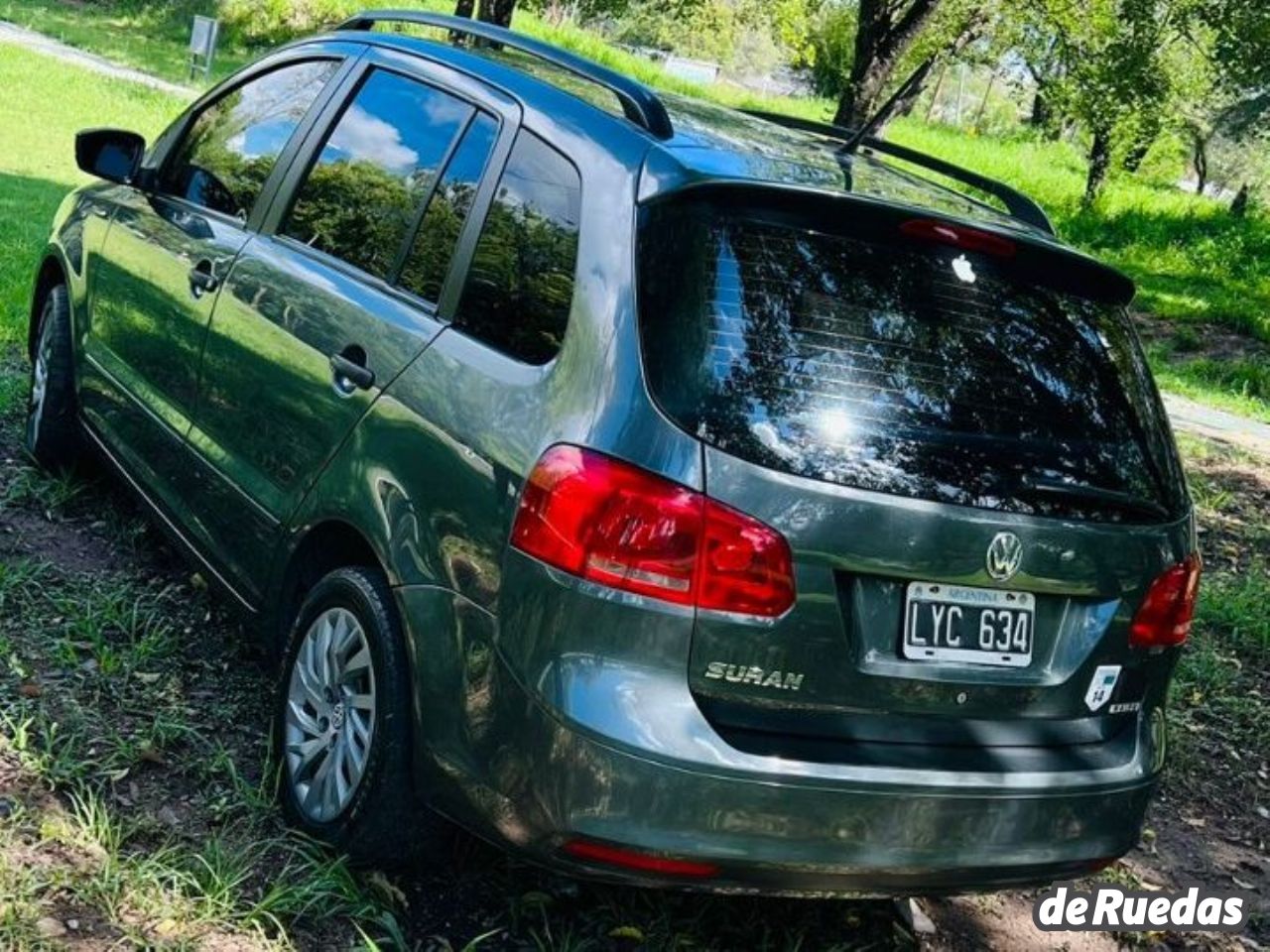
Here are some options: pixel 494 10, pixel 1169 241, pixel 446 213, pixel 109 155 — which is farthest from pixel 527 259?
pixel 1169 241

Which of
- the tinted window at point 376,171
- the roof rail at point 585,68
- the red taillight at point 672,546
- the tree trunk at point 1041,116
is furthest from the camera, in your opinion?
the tree trunk at point 1041,116

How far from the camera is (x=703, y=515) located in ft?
8.96

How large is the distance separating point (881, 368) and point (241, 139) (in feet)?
8.13

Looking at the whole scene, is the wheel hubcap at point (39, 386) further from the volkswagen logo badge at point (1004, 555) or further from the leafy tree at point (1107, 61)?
the leafy tree at point (1107, 61)

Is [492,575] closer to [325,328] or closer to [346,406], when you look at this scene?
[346,406]

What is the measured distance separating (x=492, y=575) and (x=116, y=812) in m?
1.28

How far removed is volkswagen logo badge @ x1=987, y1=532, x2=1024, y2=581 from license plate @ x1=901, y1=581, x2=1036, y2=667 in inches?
1.7

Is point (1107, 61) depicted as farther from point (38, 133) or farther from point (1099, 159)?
point (38, 133)

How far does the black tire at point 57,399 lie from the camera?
542 centimetres

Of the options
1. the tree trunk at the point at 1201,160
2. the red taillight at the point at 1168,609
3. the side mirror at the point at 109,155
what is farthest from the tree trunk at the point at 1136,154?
the red taillight at the point at 1168,609

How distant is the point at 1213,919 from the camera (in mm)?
4082

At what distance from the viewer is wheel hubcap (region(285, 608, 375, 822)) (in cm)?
335

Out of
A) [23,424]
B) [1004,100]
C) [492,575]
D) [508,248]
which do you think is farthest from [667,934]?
[1004,100]

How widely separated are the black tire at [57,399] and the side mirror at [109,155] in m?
0.67
